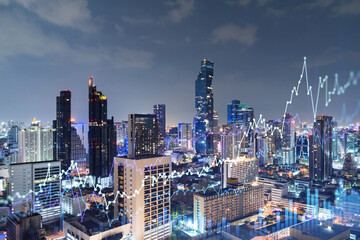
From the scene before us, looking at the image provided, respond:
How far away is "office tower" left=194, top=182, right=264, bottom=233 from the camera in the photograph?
29.0ft

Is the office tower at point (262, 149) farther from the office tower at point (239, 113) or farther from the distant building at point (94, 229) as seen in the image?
the distant building at point (94, 229)

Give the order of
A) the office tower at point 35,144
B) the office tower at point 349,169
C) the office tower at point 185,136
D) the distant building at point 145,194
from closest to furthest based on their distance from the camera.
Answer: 1. the distant building at point 145,194
2. the office tower at point 35,144
3. the office tower at point 349,169
4. the office tower at point 185,136

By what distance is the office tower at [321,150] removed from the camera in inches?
643

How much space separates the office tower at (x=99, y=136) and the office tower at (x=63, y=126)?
2632mm

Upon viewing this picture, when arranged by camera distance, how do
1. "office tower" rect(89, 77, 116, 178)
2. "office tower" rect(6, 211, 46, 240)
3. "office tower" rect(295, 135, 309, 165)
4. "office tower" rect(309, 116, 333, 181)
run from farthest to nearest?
1. "office tower" rect(295, 135, 309, 165)
2. "office tower" rect(89, 77, 116, 178)
3. "office tower" rect(309, 116, 333, 181)
4. "office tower" rect(6, 211, 46, 240)

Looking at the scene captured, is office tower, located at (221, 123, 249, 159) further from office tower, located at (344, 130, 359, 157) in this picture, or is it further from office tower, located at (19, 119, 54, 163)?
office tower, located at (19, 119, 54, 163)

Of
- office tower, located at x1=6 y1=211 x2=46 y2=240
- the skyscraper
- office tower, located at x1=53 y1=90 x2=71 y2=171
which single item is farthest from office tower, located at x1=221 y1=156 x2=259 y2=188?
office tower, located at x1=53 y1=90 x2=71 y2=171

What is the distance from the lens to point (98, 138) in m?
18.5

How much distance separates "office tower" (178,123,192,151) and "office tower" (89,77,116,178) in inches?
627

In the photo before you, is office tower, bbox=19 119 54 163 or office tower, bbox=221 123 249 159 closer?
office tower, bbox=19 119 54 163

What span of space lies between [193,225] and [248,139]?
12394 mm

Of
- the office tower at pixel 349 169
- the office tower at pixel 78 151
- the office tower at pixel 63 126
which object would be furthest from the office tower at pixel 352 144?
the office tower at pixel 63 126

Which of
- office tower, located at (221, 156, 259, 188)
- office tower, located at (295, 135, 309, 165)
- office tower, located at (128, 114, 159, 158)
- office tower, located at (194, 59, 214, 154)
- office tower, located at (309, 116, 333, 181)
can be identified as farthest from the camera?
office tower, located at (194, 59, 214, 154)

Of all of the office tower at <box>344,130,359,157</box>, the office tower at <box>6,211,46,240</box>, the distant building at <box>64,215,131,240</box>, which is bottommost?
the distant building at <box>64,215,131,240</box>
